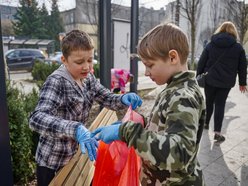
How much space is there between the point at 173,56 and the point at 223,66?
11.4 ft

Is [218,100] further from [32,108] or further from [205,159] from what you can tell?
[32,108]

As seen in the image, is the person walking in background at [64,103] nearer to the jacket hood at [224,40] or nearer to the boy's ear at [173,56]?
the boy's ear at [173,56]

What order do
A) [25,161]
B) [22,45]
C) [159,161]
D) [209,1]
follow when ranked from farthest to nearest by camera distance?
[209,1], [22,45], [25,161], [159,161]

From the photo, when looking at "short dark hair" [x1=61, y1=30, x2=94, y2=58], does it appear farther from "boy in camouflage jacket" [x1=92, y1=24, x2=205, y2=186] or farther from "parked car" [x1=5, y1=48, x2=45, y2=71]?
"parked car" [x1=5, y1=48, x2=45, y2=71]

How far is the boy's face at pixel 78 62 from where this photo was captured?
1.78 m

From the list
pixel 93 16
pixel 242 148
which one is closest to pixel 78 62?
pixel 242 148

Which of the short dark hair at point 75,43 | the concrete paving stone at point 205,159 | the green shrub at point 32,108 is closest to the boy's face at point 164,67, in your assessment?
the short dark hair at point 75,43

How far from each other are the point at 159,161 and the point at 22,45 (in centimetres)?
3457

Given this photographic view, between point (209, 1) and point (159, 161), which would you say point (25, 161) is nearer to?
point (159, 161)

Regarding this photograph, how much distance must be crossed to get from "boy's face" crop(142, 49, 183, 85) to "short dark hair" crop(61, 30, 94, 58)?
0.61m

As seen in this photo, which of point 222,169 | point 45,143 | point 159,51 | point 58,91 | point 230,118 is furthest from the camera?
point 230,118

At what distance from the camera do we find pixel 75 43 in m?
1.75

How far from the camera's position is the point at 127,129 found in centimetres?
113

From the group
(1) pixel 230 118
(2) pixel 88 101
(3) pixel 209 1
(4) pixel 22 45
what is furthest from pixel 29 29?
(2) pixel 88 101
